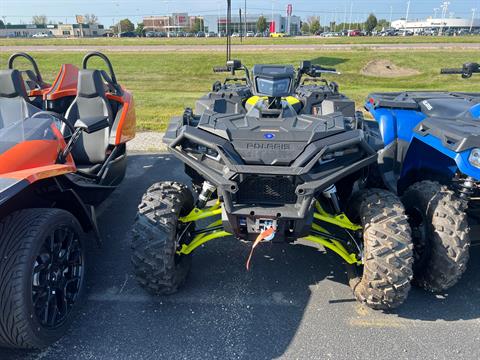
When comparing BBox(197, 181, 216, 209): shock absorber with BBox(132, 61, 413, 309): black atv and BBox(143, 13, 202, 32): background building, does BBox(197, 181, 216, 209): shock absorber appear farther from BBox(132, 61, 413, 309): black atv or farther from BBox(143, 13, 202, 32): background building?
BBox(143, 13, 202, 32): background building

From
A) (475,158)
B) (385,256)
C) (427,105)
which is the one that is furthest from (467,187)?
(427,105)

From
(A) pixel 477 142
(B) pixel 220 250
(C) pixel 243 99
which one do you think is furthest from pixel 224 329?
(C) pixel 243 99

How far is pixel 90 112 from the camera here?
5.22m

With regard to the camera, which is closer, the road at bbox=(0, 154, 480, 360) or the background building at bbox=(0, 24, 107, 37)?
the road at bbox=(0, 154, 480, 360)

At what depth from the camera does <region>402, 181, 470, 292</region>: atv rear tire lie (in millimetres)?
2873

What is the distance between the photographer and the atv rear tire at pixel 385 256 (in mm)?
2709

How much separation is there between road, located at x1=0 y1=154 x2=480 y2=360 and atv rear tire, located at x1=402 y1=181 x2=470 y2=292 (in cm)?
24

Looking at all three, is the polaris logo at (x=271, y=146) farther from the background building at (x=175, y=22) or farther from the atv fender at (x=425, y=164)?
the background building at (x=175, y=22)

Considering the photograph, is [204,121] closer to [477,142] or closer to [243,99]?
[243,99]

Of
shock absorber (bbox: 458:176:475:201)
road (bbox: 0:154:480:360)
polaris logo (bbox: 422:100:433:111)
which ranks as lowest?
road (bbox: 0:154:480:360)

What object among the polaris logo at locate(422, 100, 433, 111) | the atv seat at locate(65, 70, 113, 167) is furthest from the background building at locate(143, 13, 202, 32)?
the polaris logo at locate(422, 100, 433, 111)

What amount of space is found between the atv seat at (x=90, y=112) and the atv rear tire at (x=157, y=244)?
2.14 metres

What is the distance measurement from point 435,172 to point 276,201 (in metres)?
1.78

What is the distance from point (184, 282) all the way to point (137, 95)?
10.0 m
